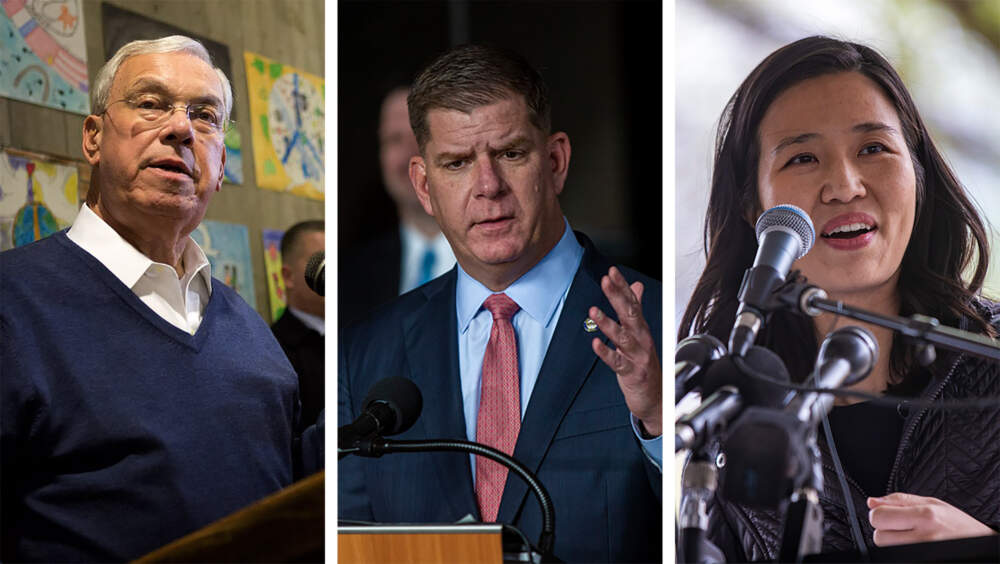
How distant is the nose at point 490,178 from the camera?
3246 millimetres

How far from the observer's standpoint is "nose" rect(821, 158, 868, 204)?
10.2 ft

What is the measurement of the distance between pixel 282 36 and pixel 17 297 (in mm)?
1188

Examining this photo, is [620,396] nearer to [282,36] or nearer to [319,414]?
[319,414]

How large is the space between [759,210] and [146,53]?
6.63ft

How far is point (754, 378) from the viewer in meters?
3.03

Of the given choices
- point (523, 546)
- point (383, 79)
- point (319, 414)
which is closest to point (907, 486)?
point (523, 546)

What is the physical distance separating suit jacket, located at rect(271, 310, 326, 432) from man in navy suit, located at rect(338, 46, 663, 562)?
11cm

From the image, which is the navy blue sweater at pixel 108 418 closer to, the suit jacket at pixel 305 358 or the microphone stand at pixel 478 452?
the suit jacket at pixel 305 358

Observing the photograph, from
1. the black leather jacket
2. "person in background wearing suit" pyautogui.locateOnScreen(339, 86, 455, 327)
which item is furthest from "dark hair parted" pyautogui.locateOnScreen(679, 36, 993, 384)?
"person in background wearing suit" pyautogui.locateOnScreen(339, 86, 455, 327)

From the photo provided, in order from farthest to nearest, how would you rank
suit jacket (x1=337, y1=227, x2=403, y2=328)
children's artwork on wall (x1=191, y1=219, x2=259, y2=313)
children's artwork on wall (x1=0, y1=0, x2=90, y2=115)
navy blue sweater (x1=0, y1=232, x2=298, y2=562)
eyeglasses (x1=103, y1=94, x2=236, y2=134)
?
suit jacket (x1=337, y1=227, x2=403, y2=328)
children's artwork on wall (x1=191, y1=219, x2=259, y2=313)
eyeglasses (x1=103, y1=94, x2=236, y2=134)
children's artwork on wall (x1=0, y1=0, x2=90, y2=115)
navy blue sweater (x1=0, y1=232, x2=298, y2=562)

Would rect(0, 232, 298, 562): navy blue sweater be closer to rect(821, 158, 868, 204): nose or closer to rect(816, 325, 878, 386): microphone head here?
rect(816, 325, 878, 386): microphone head

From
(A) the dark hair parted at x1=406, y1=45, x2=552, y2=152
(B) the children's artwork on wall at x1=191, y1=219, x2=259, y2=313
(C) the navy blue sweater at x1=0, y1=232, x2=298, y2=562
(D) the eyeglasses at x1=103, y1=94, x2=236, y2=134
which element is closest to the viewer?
(C) the navy blue sweater at x1=0, y1=232, x2=298, y2=562

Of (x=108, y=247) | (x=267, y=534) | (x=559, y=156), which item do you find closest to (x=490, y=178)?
(x=559, y=156)

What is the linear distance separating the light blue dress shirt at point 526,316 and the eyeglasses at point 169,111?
0.94 m
